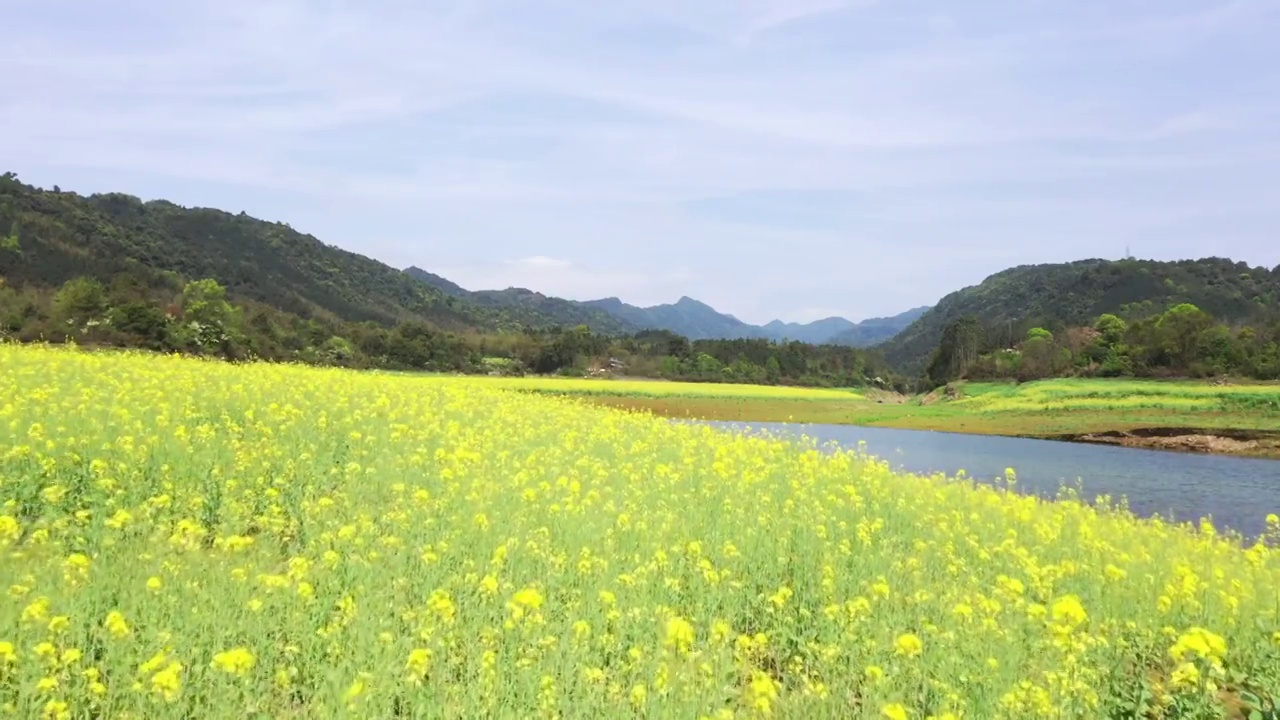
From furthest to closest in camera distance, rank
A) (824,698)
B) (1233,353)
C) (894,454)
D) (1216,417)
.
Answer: (1233,353) → (1216,417) → (894,454) → (824,698)

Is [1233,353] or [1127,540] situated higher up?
[1233,353]

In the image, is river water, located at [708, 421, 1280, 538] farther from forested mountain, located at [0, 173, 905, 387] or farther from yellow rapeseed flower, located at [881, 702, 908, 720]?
forested mountain, located at [0, 173, 905, 387]

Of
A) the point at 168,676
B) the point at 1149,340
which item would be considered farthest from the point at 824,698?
the point at 1149,340

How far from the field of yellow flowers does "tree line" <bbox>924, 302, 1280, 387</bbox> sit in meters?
67.5

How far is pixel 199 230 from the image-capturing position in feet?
467

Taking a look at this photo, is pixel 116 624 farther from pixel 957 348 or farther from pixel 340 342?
pixel 957 348

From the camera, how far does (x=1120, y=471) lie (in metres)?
25.4

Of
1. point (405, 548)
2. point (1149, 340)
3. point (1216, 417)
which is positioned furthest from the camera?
point (1149, 340)

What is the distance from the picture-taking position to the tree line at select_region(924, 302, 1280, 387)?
63344mm

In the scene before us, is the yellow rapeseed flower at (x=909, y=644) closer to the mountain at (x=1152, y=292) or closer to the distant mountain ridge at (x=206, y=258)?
the distant mountain ridge at (x=206, y=258)

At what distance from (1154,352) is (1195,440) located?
44.0m

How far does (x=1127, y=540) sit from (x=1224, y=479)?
61.0 feet

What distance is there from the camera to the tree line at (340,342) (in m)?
40.6

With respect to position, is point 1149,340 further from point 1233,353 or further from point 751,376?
point 751,376
